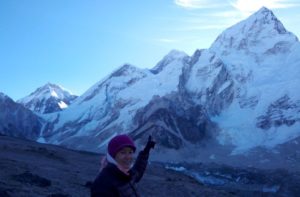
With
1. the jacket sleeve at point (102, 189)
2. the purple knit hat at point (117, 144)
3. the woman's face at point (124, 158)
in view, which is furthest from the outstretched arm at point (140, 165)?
the jacket sleeve at point (102, 189)

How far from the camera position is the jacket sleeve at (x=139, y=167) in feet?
31.0

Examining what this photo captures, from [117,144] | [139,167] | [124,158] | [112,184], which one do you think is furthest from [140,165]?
[112,184]

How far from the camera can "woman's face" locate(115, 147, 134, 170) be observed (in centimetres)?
852

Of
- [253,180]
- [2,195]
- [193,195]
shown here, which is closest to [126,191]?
[2,195]

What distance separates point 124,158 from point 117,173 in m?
0.30

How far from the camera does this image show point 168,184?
44844 mm

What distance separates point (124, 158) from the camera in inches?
337

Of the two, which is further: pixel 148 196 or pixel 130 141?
pixel 148 196

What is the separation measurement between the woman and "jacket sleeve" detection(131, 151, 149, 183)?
617 millimetres

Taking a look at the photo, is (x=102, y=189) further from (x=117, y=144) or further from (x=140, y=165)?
(x=140, y=165)

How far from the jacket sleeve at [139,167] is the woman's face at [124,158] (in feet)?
2.04

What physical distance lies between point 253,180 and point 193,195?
10571cm

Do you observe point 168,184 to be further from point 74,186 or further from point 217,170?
point 217,170

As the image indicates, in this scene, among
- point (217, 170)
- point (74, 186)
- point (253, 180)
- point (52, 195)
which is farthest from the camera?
point (217, 170)
